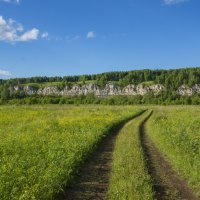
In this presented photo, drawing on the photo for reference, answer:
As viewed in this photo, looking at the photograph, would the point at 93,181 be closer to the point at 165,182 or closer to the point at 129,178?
the point at 129,178

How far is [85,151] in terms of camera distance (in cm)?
1788

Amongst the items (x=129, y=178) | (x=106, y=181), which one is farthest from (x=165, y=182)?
(x=106, y=181)

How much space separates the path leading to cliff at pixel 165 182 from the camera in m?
11.6

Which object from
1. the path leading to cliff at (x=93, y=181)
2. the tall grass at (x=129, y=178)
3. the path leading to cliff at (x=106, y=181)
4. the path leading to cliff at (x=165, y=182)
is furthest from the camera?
the path leading to cliff at (x=165, y=182)

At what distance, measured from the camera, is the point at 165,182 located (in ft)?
43.2

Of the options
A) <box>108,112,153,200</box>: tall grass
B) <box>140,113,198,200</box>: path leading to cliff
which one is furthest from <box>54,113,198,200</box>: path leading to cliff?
<box>108,112,153,200</box>: tall grass

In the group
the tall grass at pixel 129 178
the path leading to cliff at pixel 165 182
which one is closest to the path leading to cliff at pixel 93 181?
the tall grass at pixel 129 178

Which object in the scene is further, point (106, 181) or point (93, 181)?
point (93, 181)

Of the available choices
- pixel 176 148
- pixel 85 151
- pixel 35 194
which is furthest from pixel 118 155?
pixel 35 194

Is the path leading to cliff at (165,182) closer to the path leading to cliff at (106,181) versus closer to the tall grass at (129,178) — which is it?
the path leading to cliff at (106,181)

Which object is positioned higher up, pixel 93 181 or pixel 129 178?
pixel 129 178

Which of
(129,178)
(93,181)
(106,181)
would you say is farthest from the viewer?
(93,181)

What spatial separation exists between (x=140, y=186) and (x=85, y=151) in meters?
6.34

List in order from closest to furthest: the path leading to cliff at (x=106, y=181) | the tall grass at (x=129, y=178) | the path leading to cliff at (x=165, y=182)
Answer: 1. the tall grass at (x=129, y=178)
2. the path leading to cliff at (x=106, y=181)
3. the path leading to cliff at (x=165, y=182)
